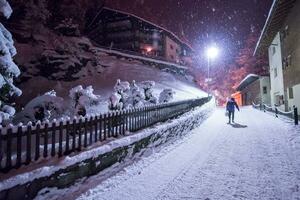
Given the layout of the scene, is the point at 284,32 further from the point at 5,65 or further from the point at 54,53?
the point at 54,53

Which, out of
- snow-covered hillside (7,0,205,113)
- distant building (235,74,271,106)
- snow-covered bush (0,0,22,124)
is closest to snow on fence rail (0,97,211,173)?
snow-covered bush (0,0,22,124)

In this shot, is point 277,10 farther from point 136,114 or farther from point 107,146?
point 107,146

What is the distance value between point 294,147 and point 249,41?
180ft

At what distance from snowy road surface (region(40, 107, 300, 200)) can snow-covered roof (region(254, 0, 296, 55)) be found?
13.8 m

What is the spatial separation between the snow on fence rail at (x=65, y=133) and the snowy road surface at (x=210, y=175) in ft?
3.39

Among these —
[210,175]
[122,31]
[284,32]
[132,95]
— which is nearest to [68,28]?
[122,31]

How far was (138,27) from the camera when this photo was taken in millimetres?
54156

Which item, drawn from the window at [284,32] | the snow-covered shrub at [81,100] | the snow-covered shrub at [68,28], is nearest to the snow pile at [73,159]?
the snow-covered shrub at [81,100]

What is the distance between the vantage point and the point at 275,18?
22578 millimetres

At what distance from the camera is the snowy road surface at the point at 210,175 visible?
547 centimetres

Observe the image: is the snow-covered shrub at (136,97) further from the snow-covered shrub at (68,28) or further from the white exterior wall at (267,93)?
the white exterior wall at (267,93)

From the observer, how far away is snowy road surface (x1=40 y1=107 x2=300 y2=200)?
215 inches

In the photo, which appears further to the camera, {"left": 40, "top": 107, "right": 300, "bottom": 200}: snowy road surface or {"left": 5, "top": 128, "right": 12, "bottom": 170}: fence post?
{"left": 40, "top": 107, "right": 300, "bottom": 200}: snowy road surface

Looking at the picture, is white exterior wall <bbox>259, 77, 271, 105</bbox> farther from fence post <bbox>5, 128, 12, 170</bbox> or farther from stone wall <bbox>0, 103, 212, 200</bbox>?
fence post <bbox>5, 128, 12, 170</bbox>
